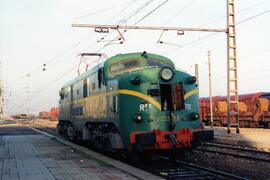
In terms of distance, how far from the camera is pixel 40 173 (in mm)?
10508

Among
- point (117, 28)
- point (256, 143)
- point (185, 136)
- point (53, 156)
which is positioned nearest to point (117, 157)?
point (53, 156)

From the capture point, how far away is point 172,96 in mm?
12742

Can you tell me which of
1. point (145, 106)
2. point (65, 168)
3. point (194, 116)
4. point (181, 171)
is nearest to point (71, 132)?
point (145, 106)

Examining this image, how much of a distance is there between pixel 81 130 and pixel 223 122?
25.1 metres

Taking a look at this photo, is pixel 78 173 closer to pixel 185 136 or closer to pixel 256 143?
pixel 185 136

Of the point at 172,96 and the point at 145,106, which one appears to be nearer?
the point at 145,106

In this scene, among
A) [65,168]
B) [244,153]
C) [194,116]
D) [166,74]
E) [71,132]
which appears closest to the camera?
[65,168]

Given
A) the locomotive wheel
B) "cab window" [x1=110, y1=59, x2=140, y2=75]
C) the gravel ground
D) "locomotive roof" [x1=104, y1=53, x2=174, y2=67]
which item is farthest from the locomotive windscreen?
the locomotive wheel

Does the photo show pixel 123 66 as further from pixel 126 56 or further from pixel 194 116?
pixel 194 116

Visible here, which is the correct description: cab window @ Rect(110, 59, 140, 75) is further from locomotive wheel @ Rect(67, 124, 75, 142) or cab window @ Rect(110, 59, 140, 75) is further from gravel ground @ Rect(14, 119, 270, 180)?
locomotive wheel @ Rect(67, 124, 75, 142)

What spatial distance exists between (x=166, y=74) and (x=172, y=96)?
691 millimetres

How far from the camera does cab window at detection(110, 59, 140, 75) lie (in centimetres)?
1404

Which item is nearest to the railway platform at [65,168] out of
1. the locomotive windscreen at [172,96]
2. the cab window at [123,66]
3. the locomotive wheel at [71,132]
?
the locomotive windscreen at [172,96]

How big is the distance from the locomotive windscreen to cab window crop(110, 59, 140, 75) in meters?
1.70
